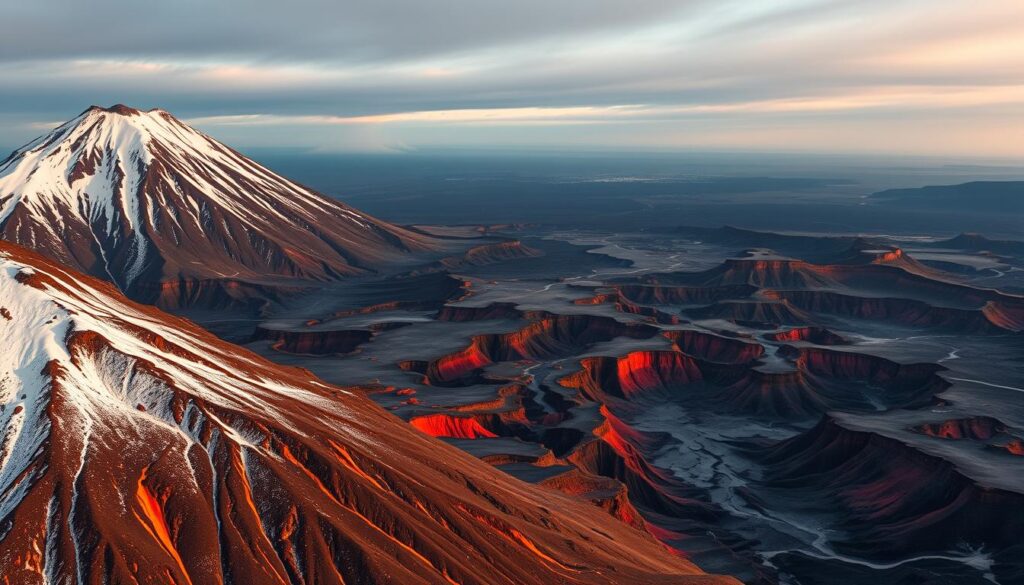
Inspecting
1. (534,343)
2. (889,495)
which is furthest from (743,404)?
(889,495)

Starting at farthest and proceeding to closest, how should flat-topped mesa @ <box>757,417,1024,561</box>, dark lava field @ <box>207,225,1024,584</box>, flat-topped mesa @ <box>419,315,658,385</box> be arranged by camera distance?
flat-topped mesa @ <box>419,315,658,385</box>
dark lava field @ <box>207,225,1024,584</box>
flat-topped mesa @ <box>757,417,1024,561</box>

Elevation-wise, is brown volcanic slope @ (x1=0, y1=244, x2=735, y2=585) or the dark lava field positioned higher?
brown volcanic slope @ (x1=0, y1=244, x2=735, y2=585)

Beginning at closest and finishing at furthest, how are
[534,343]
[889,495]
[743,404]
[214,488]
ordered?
[214,488]
[889,495]
[743,404]
[534,343]

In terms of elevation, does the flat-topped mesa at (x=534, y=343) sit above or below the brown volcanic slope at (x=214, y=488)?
below

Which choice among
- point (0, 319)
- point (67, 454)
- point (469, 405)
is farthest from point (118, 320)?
point (469, 405)

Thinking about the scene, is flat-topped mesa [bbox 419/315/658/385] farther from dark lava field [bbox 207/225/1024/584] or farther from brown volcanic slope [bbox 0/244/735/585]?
brown volcanic slope [bbox 0/244/735/585]

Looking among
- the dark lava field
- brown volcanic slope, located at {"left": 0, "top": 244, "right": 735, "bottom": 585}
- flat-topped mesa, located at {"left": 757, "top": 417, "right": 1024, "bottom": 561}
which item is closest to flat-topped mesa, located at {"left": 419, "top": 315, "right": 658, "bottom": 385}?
the dark lava field

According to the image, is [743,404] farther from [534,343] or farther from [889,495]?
[889,495]

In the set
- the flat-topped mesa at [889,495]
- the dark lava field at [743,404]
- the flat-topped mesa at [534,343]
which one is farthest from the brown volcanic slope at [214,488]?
the flat-topped mesa at [534,343]

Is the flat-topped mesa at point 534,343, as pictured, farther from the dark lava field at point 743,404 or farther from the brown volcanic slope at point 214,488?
the brown volcanic slope at point 214,488
